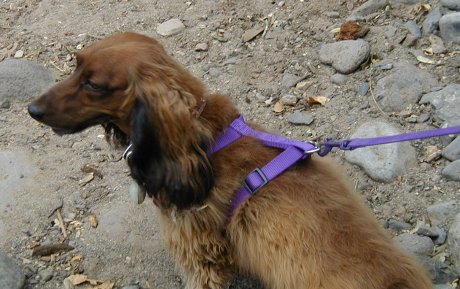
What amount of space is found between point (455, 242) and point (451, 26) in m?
→ 2.20

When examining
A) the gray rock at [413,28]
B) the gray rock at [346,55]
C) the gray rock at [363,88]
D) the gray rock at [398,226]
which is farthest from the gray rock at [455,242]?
the gray rock at [413,28]

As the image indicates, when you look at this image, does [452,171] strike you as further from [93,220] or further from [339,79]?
[93,220]

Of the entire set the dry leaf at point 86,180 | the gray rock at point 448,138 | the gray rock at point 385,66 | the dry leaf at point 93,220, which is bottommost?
the gray rock at point 448,138

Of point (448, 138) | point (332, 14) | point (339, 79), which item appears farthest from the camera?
point (332, 14)

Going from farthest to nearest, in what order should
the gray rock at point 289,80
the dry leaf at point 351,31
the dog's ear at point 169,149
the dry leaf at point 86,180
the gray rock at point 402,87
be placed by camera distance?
the dry leaf at point 351,31
the gray rock at point 289,80
the gray rock at point 402,87
the dry leaf at point 86,180
the dog's ear at point 169,149

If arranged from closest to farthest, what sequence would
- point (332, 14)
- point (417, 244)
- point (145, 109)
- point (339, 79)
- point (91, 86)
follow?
point (145, 109)
point (91, 86)
point (417, 244)
point (339, 79)
point (332, 14)

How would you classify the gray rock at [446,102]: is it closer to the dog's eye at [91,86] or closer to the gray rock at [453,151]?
the gray rock at [453,151]

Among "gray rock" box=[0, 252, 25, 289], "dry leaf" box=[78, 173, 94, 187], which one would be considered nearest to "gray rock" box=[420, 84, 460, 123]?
"dry leaf" box=[78, 173, 94, 187]

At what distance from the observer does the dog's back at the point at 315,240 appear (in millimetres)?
3248

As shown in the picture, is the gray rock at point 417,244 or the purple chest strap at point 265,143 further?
the gray rock at point 417,244

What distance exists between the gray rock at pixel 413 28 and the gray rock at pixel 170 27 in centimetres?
210

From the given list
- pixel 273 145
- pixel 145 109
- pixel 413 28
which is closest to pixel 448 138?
pixel 413 28

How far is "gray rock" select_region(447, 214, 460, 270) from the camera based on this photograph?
4027 mm

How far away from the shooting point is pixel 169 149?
3.18m
